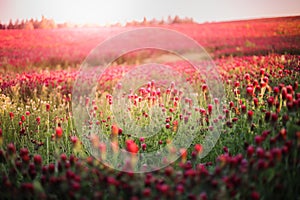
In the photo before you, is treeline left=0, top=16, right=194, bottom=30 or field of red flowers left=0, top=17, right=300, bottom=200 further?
treeline left=0, top=16, right=194, bottom=30

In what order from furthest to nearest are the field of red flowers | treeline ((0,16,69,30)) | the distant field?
treeline ((0,16,69,30)) → the distant field → the field of red flowers

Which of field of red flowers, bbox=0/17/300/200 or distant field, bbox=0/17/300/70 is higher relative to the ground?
distant field, bbox=0/17/300/70

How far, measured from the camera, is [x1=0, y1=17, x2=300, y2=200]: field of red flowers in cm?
175

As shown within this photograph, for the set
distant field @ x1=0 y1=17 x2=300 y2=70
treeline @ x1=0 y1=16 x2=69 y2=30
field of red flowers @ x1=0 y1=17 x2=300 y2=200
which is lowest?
field of red flowers @ x1=0 y1=17 x2=300 y2=200

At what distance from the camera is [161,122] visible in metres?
3.24

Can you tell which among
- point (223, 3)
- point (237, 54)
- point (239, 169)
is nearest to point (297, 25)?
point (223, 3)

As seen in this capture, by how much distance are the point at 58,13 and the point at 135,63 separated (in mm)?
2246

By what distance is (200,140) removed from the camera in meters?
3.05

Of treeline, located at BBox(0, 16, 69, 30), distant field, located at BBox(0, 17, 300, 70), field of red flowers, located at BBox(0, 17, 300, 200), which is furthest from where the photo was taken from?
treeline, located at BBox(0, 16, 69, 30)

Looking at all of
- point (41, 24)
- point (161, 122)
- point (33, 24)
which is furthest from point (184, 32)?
point (161, 122)

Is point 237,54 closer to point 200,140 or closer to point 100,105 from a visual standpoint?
point 100,105

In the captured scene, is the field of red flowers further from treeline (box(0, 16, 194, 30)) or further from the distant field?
treeline (box(0, 16, 194, 30))

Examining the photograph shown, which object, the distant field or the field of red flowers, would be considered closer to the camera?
the field of red flowers

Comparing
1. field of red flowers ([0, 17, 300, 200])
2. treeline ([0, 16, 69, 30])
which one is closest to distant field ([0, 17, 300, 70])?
field of red flowers ([0, 17, 300, 200])
